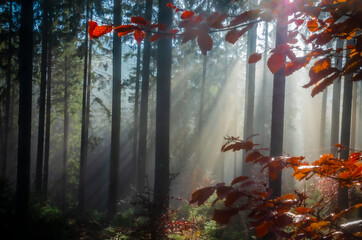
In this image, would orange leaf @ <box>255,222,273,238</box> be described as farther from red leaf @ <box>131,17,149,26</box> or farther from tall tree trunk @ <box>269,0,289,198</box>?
tall tree trunk @ <box>269,0,289,198</box>

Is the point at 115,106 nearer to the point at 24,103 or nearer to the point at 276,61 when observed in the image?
the point at 24,103

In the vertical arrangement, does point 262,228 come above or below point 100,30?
below

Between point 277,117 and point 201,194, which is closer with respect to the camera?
point 201,194

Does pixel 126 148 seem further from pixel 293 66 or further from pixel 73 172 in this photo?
pixel 293 66

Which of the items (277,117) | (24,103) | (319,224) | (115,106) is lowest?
(319,224)

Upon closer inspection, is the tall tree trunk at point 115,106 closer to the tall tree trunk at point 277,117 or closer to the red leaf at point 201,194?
the tall tree trunk at point 277,117

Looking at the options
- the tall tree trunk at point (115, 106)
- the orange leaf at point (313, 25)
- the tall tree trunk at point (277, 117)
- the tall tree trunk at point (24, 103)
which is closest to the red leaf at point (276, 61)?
the orange leaf at point (313, 25)

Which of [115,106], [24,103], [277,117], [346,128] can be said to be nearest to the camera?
[277,117]

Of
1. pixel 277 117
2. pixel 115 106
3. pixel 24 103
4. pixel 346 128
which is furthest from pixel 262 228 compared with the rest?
pixel 115 106

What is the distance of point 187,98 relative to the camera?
27.3 metres

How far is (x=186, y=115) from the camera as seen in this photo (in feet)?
90.4

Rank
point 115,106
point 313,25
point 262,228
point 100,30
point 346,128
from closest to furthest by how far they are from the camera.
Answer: point 262,228, point 100,30, point 313,25, point 346,128, point 115,106

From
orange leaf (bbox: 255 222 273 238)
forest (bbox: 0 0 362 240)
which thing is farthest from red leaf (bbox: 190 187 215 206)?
orange leaf (bbox: 255 222 273 238)

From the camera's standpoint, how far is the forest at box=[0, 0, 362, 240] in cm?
136
